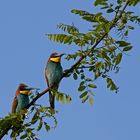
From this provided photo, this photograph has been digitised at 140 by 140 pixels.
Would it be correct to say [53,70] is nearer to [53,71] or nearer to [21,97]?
[53,71]

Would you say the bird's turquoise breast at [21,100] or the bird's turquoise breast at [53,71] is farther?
the bird's turquoise breast at [53,71]

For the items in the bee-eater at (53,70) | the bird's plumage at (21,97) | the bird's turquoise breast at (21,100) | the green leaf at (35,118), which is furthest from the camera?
the bee-eater at (53,70)

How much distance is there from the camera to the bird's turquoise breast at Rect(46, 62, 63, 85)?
545cm

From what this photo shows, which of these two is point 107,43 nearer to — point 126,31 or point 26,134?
point 126,31

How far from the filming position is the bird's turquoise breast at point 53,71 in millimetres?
5453

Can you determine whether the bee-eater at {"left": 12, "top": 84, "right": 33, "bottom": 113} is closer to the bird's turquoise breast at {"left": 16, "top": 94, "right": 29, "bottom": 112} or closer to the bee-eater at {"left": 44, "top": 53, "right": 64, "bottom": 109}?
the bird's turquoise breast at {"left": 16, "top": 94, "right": 29, "bottom": 112}

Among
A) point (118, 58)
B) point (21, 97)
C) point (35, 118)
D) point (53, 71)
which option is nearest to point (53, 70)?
point (53, 71)

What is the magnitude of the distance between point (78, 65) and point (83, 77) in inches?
16.9

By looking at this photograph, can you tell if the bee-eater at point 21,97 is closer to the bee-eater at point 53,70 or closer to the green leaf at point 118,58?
the bee-eater at point 53,70

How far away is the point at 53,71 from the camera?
222 inches

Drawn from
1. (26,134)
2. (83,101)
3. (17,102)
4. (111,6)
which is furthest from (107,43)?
(17,102)

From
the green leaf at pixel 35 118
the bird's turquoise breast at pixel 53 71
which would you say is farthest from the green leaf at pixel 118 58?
the bird's turquoise breast at pixel 53 71

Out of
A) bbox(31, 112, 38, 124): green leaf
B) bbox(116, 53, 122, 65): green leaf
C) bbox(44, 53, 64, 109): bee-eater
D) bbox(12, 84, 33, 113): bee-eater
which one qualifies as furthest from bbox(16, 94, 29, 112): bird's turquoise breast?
bbox(116, 53, 122, 65): green leaf

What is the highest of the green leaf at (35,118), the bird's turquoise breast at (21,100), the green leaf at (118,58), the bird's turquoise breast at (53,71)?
the bird's turquoise breast at (53,71)
